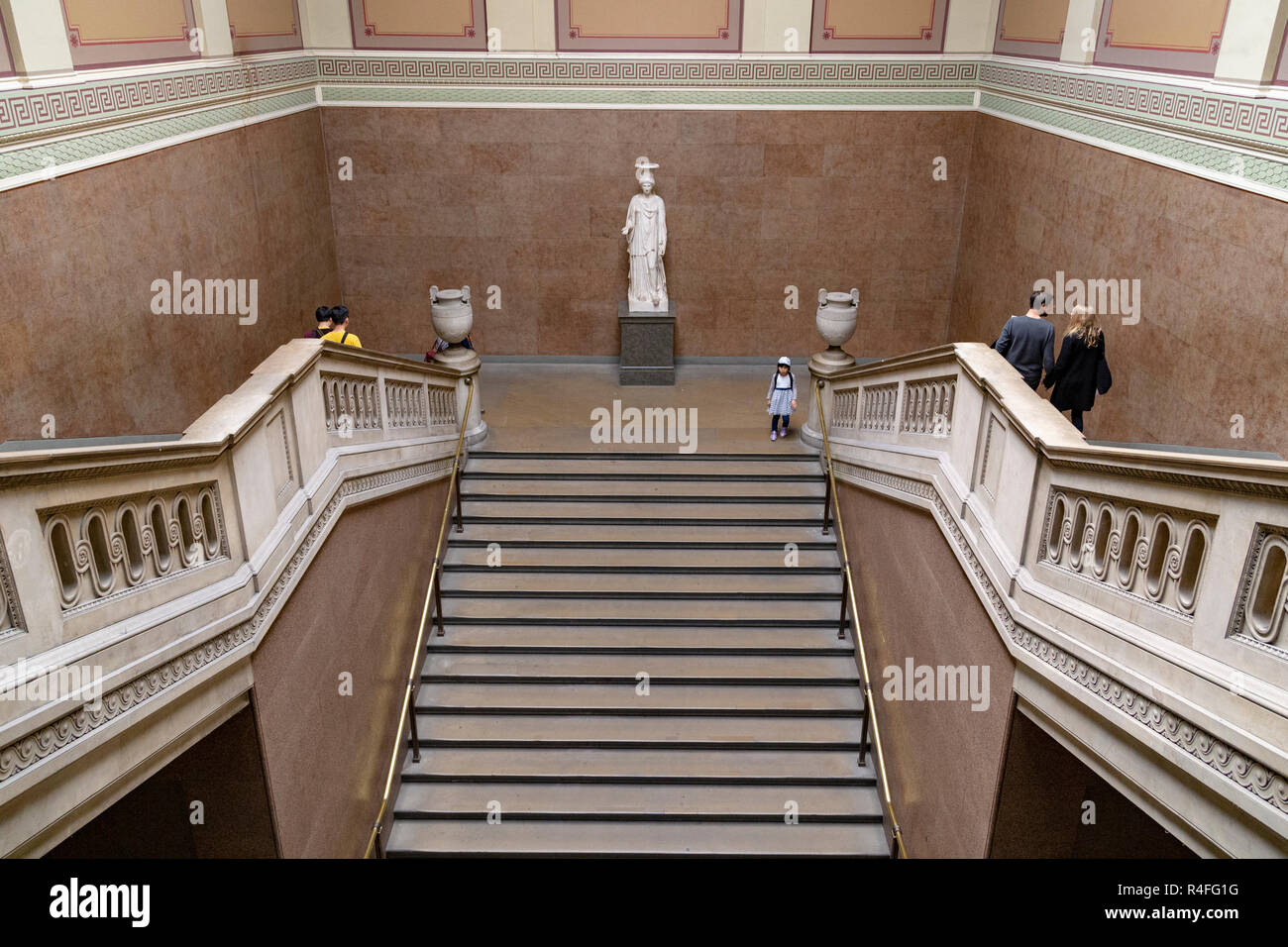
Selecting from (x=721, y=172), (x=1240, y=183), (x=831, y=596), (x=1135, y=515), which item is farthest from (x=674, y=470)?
(x=1135, y=515)

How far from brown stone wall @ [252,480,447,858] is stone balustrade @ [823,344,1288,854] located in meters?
4.35

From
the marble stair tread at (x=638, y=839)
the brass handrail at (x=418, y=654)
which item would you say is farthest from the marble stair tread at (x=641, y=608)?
the marble stair tread at (x=638, y=839)

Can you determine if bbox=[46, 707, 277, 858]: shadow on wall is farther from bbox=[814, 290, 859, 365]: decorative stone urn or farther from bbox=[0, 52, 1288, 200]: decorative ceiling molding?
bbox=[814, 290, 859, 365]: decorative stone urn

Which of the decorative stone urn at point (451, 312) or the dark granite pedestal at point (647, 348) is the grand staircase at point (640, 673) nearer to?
the decorative stone urn at point (451, 312)

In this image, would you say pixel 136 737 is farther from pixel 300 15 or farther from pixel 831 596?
pixel 300 15

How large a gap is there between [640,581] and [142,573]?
5.63 meters

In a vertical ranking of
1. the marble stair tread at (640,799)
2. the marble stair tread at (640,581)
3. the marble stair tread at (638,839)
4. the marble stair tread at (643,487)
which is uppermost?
the marble stair tread at (643,487)

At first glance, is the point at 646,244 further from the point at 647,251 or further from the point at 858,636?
the point at 858,636

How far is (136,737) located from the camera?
4.24m

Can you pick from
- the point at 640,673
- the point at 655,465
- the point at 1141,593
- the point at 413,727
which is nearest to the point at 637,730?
the point at 640,673

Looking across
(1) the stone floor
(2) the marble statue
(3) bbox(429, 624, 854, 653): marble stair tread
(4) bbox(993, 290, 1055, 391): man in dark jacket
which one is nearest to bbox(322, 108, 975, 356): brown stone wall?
(1) the stone floor

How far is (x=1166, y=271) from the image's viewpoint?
25.5ft

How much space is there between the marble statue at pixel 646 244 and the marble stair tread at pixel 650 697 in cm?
586

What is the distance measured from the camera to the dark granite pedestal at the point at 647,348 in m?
12.6
